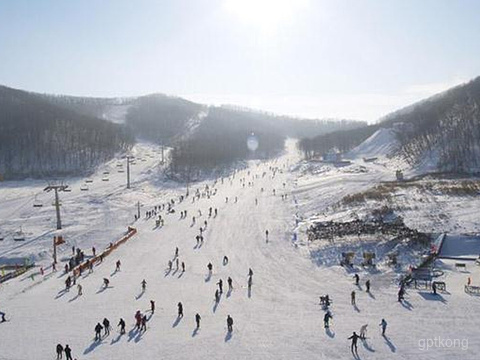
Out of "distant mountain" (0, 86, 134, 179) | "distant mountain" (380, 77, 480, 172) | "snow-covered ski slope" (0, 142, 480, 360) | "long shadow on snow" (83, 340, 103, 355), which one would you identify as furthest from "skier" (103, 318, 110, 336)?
"distant mountain" (0, 86, 134, 179)

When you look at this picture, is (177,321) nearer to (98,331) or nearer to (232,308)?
(232,308)

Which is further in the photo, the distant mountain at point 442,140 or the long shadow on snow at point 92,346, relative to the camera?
the distant mountain at point 442,140

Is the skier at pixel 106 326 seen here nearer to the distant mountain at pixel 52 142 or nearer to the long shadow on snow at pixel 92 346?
the long shadow on snow at pixel 92 346

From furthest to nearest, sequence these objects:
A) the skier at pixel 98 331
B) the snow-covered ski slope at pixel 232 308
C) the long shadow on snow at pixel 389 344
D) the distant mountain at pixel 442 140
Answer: the distant mountain at pixel 442 140
the skier at pixel 98 331
the snow-covered ski slope at pixel 232 308
the long shadow on snow at pixel 389 344

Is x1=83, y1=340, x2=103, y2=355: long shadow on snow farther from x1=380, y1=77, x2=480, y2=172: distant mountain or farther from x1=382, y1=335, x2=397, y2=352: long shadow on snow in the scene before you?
x1=380, y1=77, x2=480, y2=172: distant mountain

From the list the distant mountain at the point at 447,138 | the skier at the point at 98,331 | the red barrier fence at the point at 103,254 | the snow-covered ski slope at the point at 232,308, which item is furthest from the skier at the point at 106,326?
the distant mountain at the point at 447,138

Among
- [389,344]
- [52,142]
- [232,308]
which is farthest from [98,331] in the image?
[52,142]
